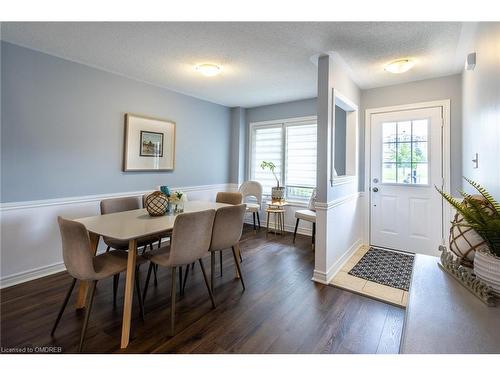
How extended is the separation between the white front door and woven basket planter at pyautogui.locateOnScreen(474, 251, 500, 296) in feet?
9.25

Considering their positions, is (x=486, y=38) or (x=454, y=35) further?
(x=454, y=35)

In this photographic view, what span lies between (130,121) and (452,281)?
3683mm

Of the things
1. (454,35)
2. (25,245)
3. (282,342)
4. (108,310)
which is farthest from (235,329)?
(454,35)

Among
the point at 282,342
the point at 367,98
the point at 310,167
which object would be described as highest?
the point at 367,98

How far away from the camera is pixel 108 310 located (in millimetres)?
2098

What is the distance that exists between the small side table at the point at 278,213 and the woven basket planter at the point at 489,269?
332 cm

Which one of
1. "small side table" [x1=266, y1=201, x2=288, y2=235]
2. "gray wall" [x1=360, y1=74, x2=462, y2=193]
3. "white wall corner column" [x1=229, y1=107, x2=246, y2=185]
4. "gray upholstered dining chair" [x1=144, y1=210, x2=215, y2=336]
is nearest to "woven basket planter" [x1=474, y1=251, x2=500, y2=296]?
"gray upholstered dining chair" [x1=144, y1=210, x2=215, y2=336]

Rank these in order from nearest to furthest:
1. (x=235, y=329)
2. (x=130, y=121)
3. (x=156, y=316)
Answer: (x=235, y=329) → (x=156, y=316) → (x=130, y=121)

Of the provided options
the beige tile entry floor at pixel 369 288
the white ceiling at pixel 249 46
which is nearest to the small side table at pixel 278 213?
the beige tile entry floor at pixel 369 288

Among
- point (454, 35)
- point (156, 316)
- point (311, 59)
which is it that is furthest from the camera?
point (311, 59)

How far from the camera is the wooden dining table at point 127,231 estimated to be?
1700 mm

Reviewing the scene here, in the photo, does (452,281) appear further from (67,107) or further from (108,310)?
(67,107)

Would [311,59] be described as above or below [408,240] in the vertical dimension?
above

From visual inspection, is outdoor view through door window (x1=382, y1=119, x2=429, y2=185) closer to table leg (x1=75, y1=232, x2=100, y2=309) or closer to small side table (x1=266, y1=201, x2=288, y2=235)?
small side table (x1=266, y1=201, x2=288, y2=235)
